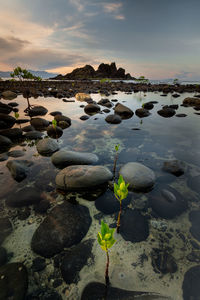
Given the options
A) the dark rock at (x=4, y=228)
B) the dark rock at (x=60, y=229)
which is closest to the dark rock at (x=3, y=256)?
the dark rock at (x=4, y=228)

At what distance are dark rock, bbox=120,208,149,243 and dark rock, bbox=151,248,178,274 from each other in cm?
30

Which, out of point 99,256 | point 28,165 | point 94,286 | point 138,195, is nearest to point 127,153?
point 138,195

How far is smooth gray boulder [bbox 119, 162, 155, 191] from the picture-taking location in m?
3.91

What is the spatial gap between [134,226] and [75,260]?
1.22 m

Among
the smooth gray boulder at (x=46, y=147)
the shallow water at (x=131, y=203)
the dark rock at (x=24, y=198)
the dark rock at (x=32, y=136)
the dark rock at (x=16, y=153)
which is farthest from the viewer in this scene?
the dark rock at (x=32, y=136)

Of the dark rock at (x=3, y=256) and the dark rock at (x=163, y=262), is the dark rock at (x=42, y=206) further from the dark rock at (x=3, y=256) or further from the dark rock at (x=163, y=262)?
the dark rock at (x=163, y=262)

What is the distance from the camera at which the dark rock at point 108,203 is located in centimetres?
334

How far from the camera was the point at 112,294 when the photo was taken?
6.56 feet

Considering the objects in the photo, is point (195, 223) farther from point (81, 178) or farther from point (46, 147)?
point (46, 147)

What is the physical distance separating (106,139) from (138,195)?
13.3 feet

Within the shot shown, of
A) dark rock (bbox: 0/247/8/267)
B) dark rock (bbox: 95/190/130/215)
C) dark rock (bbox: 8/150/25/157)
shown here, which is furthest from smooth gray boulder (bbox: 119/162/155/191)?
dark rock (bbox: 8/150/25/157)

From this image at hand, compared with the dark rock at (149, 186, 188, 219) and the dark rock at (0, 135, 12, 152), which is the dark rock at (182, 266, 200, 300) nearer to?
the dark rock at (149, 186, 188, 219)

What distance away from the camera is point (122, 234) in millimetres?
2818

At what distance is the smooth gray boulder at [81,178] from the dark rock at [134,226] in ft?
3.33
